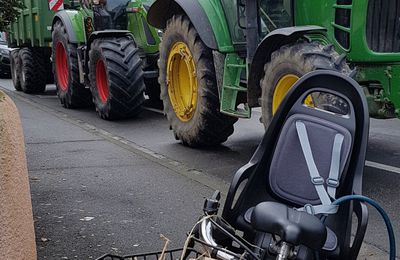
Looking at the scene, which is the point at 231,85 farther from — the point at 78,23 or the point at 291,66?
the point at 78,23

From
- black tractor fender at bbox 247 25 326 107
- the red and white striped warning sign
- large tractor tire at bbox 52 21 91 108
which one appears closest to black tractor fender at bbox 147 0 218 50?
black tractor fender at bbox 247 25 326 107

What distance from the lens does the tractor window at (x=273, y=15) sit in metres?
6.23

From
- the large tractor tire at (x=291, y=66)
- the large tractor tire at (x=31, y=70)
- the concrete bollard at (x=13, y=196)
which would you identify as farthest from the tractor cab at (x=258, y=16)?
the large tractor tire at (x=31, y=70)

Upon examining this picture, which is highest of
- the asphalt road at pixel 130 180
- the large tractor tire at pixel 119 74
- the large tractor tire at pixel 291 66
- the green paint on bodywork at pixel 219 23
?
the green paint on bodywork at pixel 219 23

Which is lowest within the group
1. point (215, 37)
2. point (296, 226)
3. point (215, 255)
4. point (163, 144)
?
point (163, 144)

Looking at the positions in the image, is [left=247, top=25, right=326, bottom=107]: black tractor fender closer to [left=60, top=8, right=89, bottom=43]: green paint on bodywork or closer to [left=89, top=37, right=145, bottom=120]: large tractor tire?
[left=89, top=37, right=145, bottom=120]: large tractor tire

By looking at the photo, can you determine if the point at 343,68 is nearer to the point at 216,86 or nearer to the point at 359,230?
the point at 216,86

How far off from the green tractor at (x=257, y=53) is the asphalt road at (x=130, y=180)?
0.57 meters

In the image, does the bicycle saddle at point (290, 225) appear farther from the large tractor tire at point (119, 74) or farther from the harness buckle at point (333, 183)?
the large tractor tire at point (119, 74)

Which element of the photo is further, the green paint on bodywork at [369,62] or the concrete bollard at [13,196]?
the green paint on bodywork at [369,62]

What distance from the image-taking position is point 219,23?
6562 millimetres

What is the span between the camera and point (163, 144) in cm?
781

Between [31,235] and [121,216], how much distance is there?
1643 millimetres

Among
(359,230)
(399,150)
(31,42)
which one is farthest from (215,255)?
(31,42)
